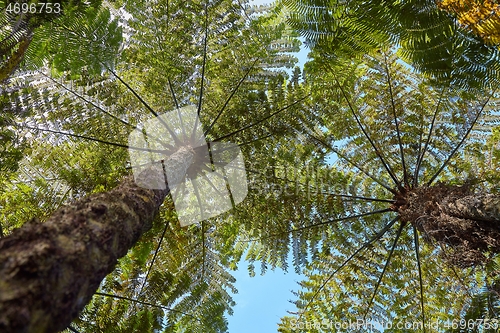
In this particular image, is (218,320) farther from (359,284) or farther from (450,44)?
(450,44)

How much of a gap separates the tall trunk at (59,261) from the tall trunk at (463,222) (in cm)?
191

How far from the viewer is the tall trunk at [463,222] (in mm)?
1948

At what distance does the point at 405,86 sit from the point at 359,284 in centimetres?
234

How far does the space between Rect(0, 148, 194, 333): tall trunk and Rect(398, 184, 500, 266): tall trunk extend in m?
1.91

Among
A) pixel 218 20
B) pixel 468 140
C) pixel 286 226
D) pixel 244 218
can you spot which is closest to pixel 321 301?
pixel 286 226

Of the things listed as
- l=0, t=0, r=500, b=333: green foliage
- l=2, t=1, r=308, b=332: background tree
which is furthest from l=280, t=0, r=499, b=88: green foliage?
l=2, t=1, r=308, b=332: background tree

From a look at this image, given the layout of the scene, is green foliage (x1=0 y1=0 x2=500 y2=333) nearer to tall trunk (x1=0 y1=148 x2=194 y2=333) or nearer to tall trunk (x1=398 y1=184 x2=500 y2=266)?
tall trunk (x1=398 y1=184 x2=500 y2=266)

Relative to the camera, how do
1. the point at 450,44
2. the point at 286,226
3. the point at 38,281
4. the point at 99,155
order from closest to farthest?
the point at 38,281 < the point at 450,44 < the point at 99,155 < the point at 286,226

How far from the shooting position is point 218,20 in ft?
12.3

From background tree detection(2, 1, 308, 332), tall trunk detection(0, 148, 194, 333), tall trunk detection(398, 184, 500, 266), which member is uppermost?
background tree detection(2, 1, 308, 332)

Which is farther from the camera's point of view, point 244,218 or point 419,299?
point 244,218

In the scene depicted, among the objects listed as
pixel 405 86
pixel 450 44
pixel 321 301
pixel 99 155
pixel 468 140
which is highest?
pixel 405 86

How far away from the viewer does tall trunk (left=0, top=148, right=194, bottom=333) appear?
2.47 feet

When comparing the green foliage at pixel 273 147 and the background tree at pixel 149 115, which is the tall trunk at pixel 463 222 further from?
the background tree at pixel 149 115
